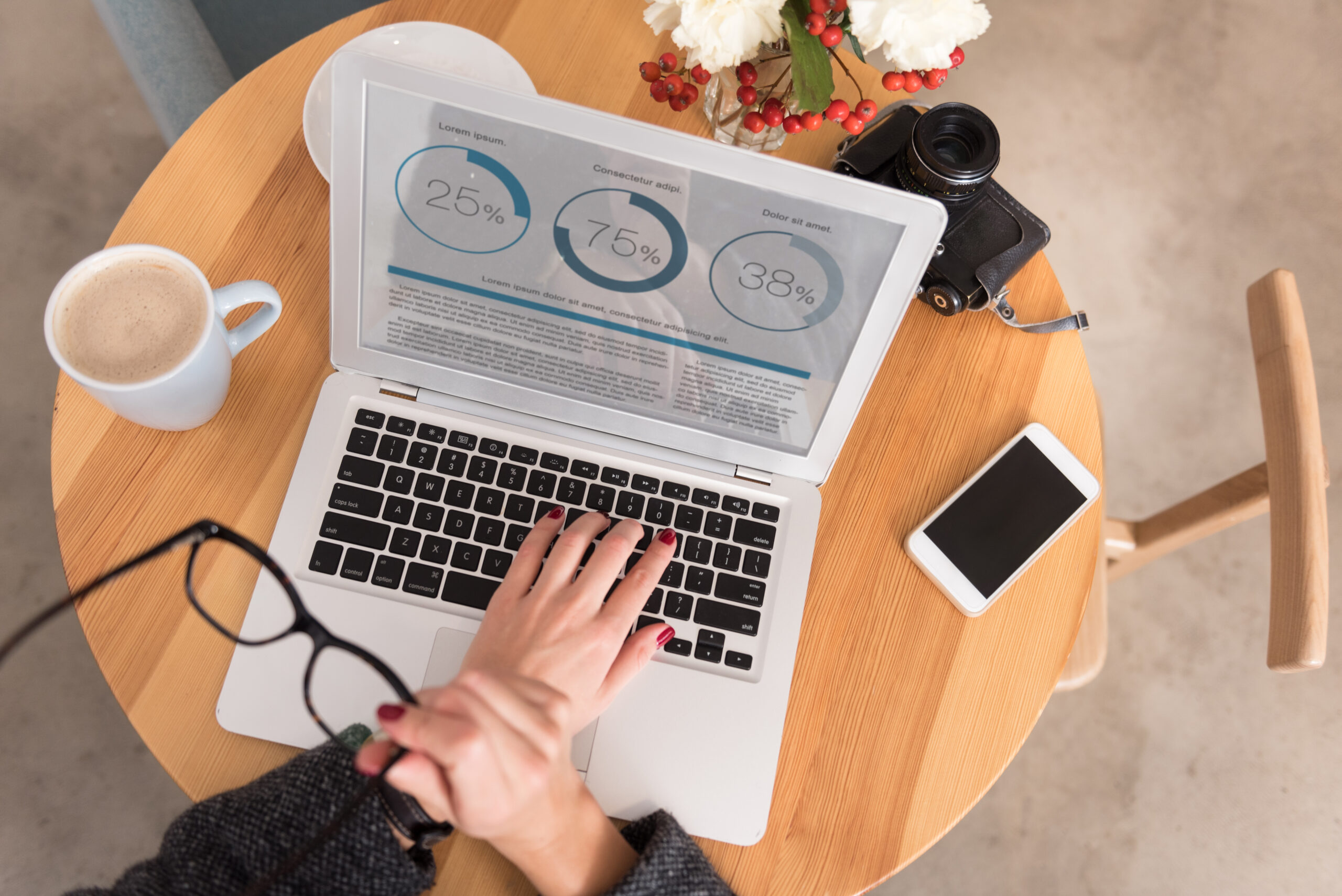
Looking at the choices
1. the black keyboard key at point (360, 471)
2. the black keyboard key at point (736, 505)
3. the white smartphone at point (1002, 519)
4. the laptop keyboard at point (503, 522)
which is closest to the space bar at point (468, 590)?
the laptop keyboard at point (503, 522)

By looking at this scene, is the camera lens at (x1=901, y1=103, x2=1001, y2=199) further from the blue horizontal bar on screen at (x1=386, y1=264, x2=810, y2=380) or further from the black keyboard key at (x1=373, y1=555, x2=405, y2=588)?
the black keyboard key at (x1=373, y1=555, x2=405, y2=588)

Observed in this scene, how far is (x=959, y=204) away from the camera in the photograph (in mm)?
730

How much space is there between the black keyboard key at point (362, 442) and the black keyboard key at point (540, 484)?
0.44 feet

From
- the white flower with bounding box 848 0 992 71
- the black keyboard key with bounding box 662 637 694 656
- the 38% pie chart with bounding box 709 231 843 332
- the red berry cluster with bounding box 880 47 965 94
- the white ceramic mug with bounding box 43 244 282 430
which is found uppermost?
the white flower with bounding box 848 0 992 71

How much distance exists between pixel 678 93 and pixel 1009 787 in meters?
1.32

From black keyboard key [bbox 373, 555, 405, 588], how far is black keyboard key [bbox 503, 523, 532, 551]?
0.08 metres

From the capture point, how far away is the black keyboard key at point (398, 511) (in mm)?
675

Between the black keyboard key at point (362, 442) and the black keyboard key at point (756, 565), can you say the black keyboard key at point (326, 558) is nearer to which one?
the black keyboard key at point (362, 442)

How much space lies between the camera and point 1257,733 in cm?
→ 152

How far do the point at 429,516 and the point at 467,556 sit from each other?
46 mm

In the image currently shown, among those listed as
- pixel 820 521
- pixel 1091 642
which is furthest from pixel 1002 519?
pixel 1091 642

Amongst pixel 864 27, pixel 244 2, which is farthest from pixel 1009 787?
pixel 244 2

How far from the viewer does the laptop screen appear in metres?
0.50

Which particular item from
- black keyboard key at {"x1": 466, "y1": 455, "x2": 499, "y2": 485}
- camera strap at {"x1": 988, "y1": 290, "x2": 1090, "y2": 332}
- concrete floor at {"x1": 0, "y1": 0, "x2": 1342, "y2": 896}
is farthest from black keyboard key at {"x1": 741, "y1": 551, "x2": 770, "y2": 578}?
concrete floor at {"x1": 0, "y1": 0, "x2": 1342, "y2": 896}
